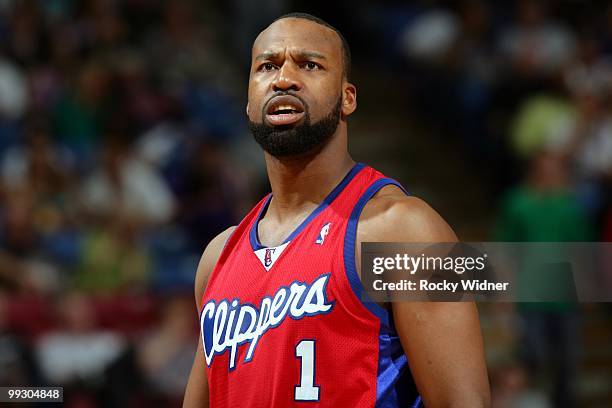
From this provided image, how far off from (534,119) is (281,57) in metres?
5.39

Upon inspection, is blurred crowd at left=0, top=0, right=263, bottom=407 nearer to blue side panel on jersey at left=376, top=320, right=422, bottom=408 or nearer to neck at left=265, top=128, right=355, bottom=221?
neck at left=265, top=128, right=355, bottom=221

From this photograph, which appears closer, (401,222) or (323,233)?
(401,222)

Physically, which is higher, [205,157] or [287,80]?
[205,157]

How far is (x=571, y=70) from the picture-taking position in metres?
8.46

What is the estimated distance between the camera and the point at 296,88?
2984 millimetres

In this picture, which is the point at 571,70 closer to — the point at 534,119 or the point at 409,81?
the point at 534,119

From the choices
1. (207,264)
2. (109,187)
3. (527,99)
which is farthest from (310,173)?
(527,99)

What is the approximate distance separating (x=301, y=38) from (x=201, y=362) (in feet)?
3.41

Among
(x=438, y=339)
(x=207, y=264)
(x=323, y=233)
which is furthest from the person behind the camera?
(x=207, y=264)

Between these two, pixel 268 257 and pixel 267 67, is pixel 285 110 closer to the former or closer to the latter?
pixel 267 67

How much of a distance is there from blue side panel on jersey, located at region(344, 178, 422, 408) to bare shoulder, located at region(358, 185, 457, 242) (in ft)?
0.20

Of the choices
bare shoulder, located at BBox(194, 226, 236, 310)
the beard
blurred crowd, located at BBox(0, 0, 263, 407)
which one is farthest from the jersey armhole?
blurred crowd, located at BBox(0, 0, 263, 407)

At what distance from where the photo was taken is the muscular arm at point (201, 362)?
3229 millimetres

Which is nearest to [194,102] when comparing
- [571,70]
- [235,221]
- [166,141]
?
[166,141]
